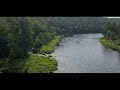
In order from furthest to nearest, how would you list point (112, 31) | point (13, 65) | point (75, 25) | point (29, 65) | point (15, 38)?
point (75, 25)
point (112, 31)
point (15, 38)
point (29, 65)
point (13, 65)

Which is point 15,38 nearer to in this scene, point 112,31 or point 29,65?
point 29,65

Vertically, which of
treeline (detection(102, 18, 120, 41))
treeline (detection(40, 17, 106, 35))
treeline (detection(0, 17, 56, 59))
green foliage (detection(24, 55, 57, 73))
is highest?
treeline (detection(0, 17, 56, 59))

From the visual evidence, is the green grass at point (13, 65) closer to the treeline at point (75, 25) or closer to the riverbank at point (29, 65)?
the riverbank at point (29, 65)

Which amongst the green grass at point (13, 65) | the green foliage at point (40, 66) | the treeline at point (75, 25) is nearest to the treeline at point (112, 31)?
the treeline at point (75, 25)

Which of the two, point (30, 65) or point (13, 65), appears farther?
point (30, 65)

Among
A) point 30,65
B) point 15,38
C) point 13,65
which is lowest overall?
point 30,65

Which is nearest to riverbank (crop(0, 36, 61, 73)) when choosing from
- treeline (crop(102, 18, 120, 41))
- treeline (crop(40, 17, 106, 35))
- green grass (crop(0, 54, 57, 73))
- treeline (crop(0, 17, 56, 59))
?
green grass (crop(0, 54, 57, 73))

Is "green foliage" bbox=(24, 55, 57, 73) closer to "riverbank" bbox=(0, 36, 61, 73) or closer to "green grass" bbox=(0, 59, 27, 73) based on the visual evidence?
"riverbank" bbox=(0, 36, 61, 73)

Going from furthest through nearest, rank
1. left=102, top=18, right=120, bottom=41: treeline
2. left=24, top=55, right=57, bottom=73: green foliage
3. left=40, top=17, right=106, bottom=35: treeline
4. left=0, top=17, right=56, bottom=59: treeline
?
left=40, top=17, right=106, bottom=35: treeline, left=102, top=18, right=120, bottom=41: treeline, left=0, top=17, right=56, bottom=59: treeline, left=24, top=55, right=57, bottom=73: green foliage

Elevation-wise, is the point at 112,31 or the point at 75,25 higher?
the point at 112,31

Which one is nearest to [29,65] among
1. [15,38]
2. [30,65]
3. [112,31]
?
[30,65]

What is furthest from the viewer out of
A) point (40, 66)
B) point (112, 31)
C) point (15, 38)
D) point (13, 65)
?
point (112, 31)
